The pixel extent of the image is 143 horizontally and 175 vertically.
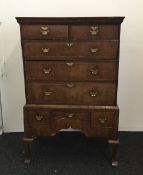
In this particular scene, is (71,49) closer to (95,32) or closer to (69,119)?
(95,32)

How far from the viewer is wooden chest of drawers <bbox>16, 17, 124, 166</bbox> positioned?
1.95 m

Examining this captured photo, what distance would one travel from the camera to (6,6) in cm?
247

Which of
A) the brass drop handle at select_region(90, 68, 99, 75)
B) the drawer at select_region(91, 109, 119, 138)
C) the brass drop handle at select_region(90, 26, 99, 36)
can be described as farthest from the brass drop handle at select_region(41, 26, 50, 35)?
the drawer at select_region(91, 109, 119, 138)

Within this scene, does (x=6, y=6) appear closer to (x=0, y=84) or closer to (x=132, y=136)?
(x=0, y=84)

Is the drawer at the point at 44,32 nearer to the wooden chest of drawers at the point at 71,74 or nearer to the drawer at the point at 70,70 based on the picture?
the wooden chest of drawers at the point at 71,74

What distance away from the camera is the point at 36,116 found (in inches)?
84.8

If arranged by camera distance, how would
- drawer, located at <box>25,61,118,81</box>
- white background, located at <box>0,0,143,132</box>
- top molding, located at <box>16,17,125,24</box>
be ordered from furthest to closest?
white background, located at <box>0,0,143,132</box> → drawer, located at <box>25,61,118,81</box> → top molding, located at <box>16,17,125,24</box>

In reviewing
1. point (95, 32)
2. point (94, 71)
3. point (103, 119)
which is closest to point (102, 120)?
point (103, 119)

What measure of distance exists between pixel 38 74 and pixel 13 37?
0.68 m

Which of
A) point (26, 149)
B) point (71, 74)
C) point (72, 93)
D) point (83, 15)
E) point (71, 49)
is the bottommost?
point (26, 149)

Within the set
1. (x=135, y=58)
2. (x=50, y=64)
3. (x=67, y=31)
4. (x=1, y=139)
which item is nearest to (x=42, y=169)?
(x=1, y=139)

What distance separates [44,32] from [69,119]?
0.73 m

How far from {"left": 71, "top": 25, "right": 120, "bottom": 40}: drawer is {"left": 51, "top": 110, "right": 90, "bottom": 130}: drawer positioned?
23.9 inches

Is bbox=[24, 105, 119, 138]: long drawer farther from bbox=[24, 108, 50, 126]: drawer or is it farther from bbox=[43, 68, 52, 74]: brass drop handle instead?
bbox=[43, 68, 52, 74]: brass drop handle
